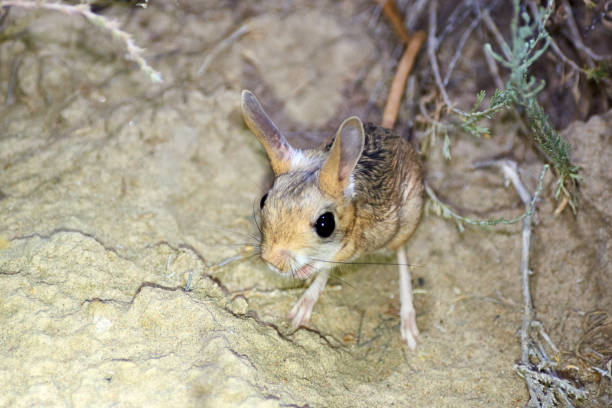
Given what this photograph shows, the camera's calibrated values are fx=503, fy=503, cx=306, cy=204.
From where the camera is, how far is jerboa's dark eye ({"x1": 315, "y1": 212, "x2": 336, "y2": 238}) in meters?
2.45

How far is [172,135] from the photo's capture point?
355 cm

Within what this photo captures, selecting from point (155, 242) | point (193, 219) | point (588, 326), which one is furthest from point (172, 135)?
point (588, 326)

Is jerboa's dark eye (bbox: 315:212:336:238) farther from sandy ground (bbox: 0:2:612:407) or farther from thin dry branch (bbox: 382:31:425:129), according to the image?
thin dry branch (bbox: 382:31:425:129)

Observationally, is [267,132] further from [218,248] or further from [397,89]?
[397,89]

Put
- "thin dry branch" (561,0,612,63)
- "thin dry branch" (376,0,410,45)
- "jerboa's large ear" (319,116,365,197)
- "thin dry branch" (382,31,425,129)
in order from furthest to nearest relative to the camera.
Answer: "thin dry branch" (376,0,410,45) → "thin dry branch" (382,31,425,129) → "thin dry branch" (561,0,612,63) → "jerboa's large ear" (319,116,365,197)

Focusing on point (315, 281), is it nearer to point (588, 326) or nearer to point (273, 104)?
point (588, 326)

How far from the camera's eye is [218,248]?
301 centimetres

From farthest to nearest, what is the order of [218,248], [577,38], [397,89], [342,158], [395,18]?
[395,18], [397,89], [577,38], [218,248], [342,158]

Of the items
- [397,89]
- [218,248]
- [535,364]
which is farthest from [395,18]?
[535,364]

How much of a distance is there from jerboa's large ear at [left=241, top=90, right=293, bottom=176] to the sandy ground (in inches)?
23.2

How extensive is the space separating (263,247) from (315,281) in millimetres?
565

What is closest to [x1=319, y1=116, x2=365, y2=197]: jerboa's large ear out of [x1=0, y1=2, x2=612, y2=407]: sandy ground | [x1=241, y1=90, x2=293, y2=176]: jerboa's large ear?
[x1=241, y1=90, x2=293, y2=176]: jerboa's large ear

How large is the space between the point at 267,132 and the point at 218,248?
2.67 ft

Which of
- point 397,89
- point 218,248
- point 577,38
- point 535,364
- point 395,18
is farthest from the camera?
point 395,18
